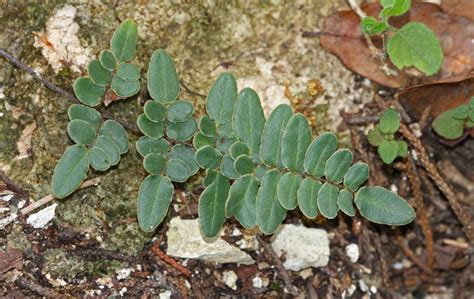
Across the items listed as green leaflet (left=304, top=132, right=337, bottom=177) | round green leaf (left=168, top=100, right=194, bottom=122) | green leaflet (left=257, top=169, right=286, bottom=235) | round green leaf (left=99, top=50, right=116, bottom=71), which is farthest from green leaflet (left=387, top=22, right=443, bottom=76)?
round green leaf (left=99, top=50, right=116, bottom=71)

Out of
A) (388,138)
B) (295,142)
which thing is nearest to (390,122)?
(388,138)

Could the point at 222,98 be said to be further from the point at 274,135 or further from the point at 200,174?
the point at 200,174

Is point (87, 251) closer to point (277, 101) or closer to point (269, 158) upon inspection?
point (269, 158)

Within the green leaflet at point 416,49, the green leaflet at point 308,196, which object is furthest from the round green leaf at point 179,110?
the green leaflet at point 416,49

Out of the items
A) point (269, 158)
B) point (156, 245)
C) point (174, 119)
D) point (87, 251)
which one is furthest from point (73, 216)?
point (269, 158)

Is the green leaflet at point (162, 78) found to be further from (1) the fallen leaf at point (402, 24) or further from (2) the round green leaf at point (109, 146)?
(1) the fallen leaf at point (402, 24)
